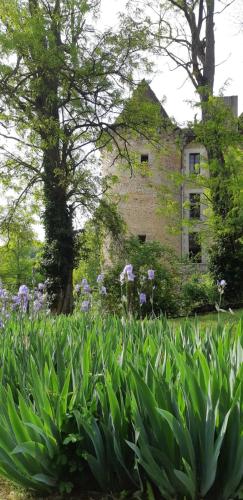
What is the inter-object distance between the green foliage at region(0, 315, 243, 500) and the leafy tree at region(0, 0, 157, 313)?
1290 cm

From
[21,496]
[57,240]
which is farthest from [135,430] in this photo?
[57,240]

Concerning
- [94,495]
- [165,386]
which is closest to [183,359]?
[165,386]

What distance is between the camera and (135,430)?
2.03 m

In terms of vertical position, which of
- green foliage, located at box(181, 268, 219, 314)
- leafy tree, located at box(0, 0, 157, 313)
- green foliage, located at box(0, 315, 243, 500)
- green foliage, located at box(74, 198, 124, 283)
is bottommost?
green foliage, located at box(181, 268, 219, 314)

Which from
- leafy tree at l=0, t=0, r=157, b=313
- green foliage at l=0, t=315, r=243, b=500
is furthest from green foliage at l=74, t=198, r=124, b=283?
green foliage at l=0, t=315, r=243, b=500

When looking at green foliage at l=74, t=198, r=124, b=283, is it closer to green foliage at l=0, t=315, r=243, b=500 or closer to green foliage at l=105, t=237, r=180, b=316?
green foliage at l=105, t=237, r=180, b=316

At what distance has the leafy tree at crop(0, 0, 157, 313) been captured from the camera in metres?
15.4

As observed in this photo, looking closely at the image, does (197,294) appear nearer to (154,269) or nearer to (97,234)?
(154,269)

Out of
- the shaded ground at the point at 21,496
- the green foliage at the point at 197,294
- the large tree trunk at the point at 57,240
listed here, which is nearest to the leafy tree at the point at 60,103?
the large tree trunk at the point at 57,240

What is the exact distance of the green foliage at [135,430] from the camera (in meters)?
1.98

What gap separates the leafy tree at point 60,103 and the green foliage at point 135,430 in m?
12.9

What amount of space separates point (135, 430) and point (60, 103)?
1548cm

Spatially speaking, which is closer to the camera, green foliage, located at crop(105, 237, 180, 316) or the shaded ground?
the shaded ground

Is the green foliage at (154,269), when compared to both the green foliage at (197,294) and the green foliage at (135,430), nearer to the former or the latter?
the green foliage at (197,294)
